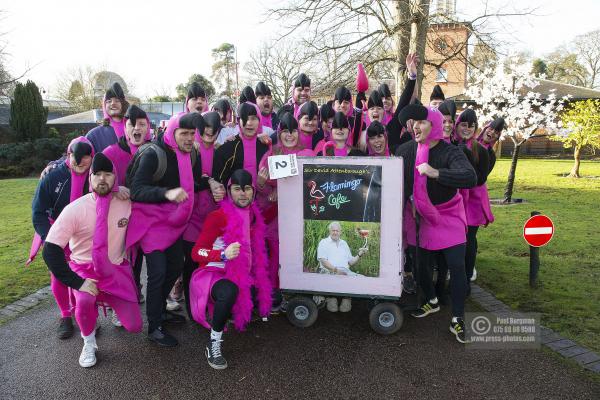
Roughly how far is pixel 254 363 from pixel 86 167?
7.19 feet

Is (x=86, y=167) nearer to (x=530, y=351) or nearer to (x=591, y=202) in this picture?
(x=530, y=351)

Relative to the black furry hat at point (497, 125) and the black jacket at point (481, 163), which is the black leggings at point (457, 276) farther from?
the black furry hat at point (497, 125)

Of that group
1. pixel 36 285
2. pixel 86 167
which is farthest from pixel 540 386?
pixel 36 285

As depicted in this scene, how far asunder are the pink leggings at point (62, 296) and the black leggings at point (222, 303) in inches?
60.7

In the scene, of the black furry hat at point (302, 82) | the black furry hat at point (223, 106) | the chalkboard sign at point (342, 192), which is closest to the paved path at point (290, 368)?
the chalkboard sign at point (342, 192)

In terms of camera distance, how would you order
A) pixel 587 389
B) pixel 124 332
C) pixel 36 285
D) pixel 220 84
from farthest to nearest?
pixel 220 84, pixel 36 285, pixel 124 332, pixel 587 389

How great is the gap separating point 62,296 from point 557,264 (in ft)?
19.3

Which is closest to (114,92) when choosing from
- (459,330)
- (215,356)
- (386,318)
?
(215,356)

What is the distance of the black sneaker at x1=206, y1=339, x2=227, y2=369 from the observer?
11.6ft

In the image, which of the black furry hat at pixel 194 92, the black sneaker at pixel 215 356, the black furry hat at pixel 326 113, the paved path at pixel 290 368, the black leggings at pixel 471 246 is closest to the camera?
the paved path at pixel 290 368

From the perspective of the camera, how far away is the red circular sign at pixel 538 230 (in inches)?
→ 195

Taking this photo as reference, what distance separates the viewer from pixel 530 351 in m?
3.71

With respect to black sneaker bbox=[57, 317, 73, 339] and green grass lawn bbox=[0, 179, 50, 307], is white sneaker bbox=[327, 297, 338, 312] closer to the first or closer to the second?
black sneaker bbox=[57, 317, 73, 339]

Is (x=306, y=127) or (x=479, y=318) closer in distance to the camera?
(x=479, y=318)
